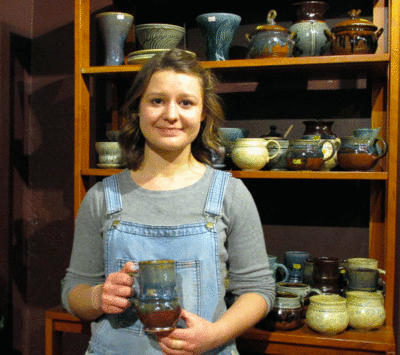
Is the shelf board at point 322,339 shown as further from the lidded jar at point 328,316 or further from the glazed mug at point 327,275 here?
the glazed mug at point 327,275

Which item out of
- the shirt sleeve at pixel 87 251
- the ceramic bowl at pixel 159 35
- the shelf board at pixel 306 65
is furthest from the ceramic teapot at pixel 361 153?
the shirt sleeve at pixel 87 251

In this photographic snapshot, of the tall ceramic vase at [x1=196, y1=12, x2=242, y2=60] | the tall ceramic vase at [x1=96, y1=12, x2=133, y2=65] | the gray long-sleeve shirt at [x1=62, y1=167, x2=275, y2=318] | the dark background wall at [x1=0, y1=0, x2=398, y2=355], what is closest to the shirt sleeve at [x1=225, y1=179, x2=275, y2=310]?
the gray long-sleeve shirt at [x1=62, y1=167, x2=275, y2=318]

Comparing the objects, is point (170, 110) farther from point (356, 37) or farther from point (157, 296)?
point (356, 37)

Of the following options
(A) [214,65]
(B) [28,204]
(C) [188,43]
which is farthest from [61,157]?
(A) [214,65]

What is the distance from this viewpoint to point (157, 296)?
3.44ft

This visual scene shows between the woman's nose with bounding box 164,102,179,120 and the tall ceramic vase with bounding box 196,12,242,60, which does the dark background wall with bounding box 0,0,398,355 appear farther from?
the woman's nose with bounding box 164,102,179,120

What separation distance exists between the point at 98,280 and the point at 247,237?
410mm

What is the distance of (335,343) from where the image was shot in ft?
4.80

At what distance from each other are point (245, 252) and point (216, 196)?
160 mm

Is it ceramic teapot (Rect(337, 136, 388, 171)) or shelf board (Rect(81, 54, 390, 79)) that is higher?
shelf board (Rect(81, 54, 390, 79))

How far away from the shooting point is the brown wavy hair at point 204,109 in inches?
51.3

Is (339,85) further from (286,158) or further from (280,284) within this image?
(280,284)

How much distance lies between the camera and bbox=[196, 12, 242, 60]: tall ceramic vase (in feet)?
5.68

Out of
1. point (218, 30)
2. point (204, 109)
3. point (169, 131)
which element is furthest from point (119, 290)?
point (218, 30)
